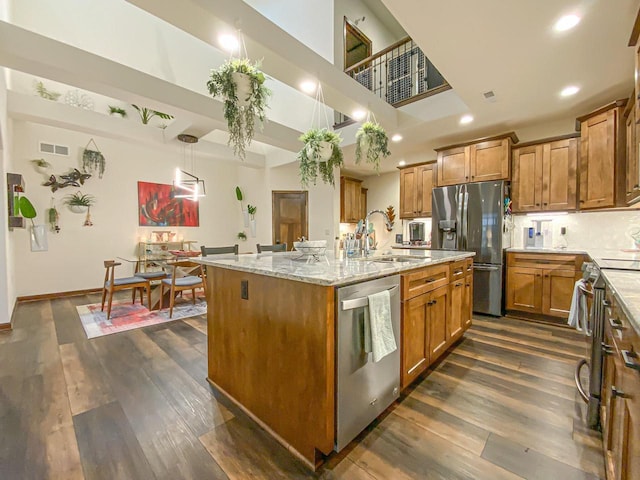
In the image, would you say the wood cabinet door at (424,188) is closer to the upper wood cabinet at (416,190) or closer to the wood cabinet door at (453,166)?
the upper wood cabinet at (416,190)

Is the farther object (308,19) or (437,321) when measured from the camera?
(308,19)

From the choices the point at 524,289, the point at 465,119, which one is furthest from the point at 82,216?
the point at 524,289

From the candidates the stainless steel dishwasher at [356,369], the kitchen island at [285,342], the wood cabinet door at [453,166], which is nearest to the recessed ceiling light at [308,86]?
the kitchen island at [285,342]

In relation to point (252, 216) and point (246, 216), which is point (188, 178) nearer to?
point (246, 216)

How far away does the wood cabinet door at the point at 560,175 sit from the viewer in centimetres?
346

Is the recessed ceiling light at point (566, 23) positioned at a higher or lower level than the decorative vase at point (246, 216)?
higher

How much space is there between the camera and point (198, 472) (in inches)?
51.7

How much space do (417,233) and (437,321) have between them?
3033 millimetres

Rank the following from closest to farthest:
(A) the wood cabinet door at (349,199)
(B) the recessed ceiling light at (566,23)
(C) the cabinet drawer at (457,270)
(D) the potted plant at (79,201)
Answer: (B) the recessed ceiling light at (566,23) < (C) the cabinet drawer at (457,270) < (D) the potted plant at (79,201) < (A) the wood cabinet door at (349,199)

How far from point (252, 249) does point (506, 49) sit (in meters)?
6.15

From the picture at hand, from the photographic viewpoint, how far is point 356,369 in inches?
57.5

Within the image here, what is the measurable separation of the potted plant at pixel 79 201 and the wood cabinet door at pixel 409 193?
5.93 metres

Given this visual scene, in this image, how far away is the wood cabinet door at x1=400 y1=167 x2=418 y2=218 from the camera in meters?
5.15

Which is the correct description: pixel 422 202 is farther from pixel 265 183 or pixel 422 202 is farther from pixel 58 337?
pixel 58 337
